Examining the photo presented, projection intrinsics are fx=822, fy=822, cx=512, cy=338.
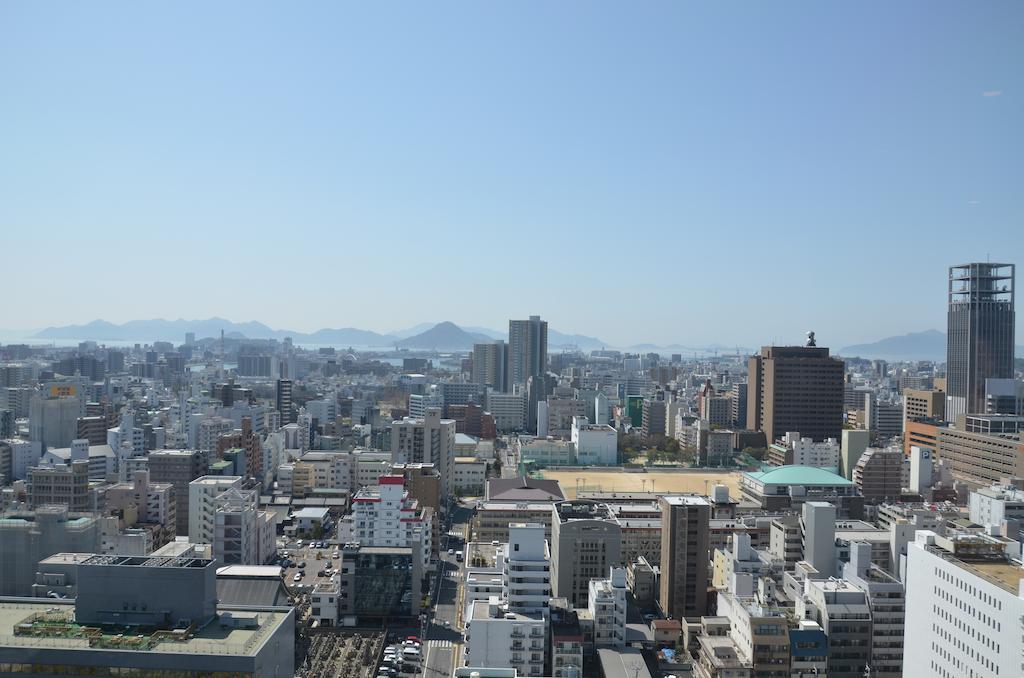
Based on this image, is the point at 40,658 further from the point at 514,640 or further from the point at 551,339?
the point at 551,339

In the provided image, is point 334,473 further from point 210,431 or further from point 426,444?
point 210,431

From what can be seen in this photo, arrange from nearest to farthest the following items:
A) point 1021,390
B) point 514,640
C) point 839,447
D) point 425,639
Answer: point 514,640 → point 425,639 → point 839,447 → point 1021,390

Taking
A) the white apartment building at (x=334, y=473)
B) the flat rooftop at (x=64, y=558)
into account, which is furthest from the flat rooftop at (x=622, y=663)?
the white apartment building at (x=334, y=473)

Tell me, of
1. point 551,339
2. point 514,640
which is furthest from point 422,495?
point 551,339

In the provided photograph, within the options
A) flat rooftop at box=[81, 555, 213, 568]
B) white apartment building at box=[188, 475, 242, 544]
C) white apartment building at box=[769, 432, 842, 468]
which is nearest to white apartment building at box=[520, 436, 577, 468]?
white apartment building at box=[769, 432, 842, 468]

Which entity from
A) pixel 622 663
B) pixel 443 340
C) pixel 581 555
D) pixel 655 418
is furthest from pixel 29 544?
pixel 443 340

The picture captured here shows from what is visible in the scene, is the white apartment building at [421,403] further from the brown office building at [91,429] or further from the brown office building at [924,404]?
the brown office building at [924,404]

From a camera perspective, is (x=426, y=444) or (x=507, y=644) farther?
(x=426, y=444)
